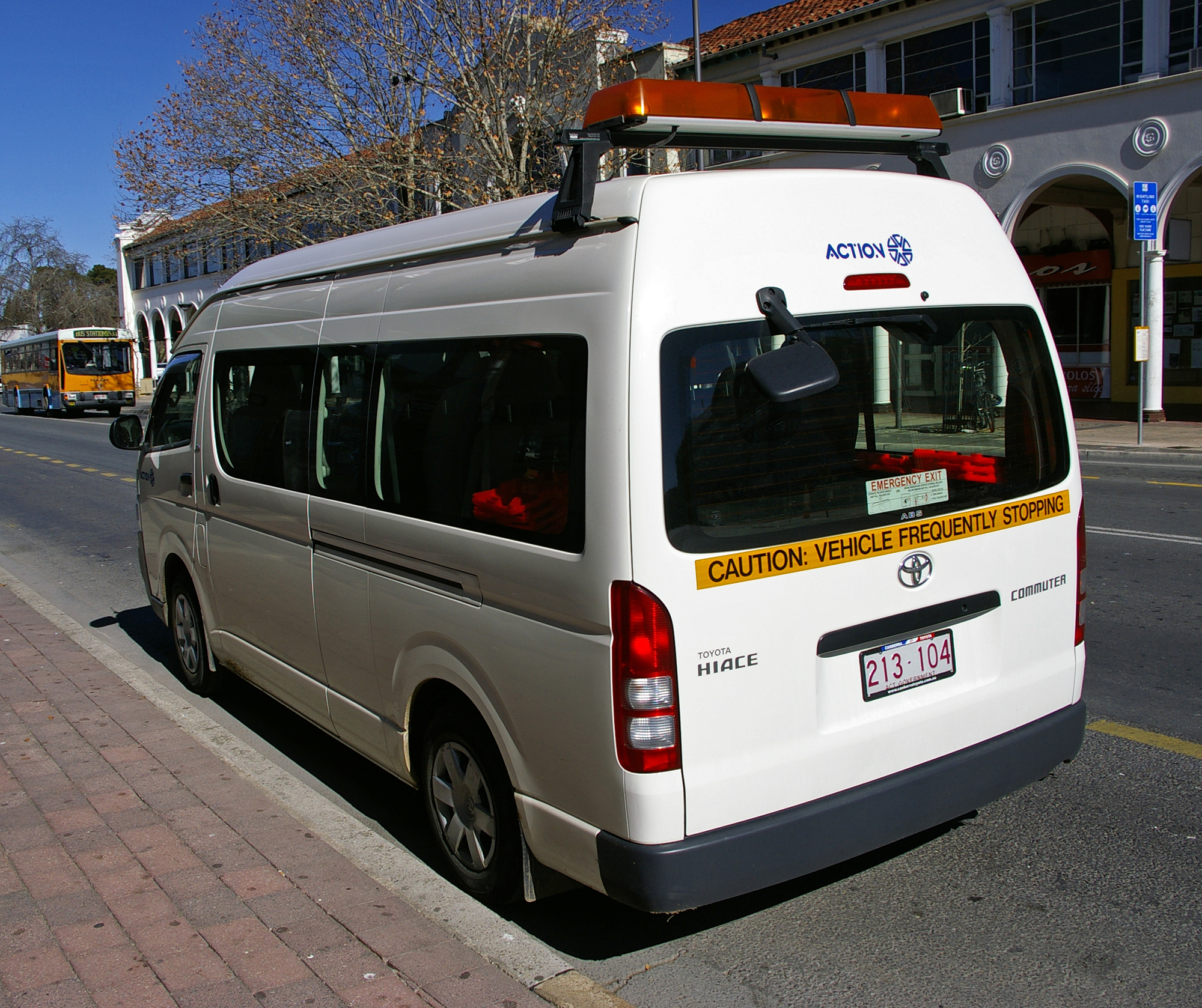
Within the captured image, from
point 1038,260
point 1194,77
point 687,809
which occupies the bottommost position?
point 687,809

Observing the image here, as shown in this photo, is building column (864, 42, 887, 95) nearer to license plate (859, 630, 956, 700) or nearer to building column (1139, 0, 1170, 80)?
building column (1139, 0, 1170, 80)

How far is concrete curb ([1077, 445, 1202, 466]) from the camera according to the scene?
589 inches

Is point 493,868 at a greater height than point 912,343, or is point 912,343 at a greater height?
point 912,343

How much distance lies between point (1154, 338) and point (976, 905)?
18.2 meters

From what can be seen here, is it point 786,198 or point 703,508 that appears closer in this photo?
point 703,508

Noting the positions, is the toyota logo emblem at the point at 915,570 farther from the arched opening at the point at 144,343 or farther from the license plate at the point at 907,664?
the arched opening at the point at 144,343

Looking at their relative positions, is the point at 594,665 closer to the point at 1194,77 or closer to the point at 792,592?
the point at 792,592

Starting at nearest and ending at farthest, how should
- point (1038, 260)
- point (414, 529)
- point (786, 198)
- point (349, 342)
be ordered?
point (786, 198)
point (414, 529)
point (349, 342)
point (1038, 260)

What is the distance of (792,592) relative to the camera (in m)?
2.94

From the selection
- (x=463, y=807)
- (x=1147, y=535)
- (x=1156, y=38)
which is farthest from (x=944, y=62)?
(x=463, y=807)

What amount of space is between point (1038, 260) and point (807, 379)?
2510 centimetres

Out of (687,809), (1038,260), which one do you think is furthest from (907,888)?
(1038,260)

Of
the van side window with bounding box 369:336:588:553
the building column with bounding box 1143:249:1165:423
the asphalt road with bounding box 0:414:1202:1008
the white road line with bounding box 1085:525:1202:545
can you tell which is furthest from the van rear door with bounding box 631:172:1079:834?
the building column with bounding box 1143:249:1165:423

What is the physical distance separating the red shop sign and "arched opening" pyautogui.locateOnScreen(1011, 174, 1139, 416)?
1cm
